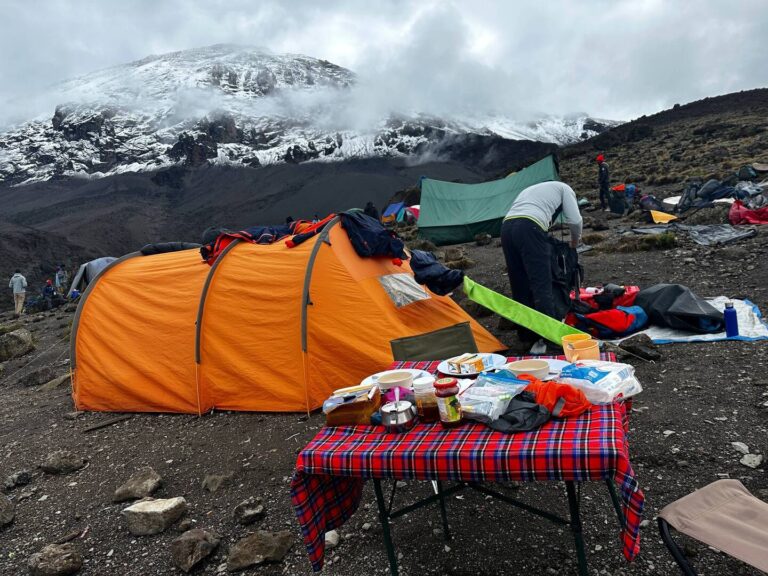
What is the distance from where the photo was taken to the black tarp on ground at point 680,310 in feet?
18.6

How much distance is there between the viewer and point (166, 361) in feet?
19.5

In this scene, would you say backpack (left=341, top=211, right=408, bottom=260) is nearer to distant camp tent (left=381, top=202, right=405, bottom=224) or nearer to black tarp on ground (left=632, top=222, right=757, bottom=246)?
black tarp on ground (left=632, top=222, right=757, bottom=246)

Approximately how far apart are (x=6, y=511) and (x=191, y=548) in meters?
1.97

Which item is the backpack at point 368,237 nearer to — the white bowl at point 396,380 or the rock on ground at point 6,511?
the white bowl at point 396,380

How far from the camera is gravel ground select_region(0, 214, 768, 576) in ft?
9.58

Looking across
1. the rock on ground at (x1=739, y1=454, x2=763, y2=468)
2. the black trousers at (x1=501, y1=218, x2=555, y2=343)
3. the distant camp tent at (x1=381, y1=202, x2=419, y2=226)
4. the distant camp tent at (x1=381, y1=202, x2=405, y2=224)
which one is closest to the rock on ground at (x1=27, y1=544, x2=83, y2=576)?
the rock on ground at (x1=739, y1=454, x2=763, y2=468)

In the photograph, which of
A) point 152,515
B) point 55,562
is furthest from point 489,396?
point 55,562

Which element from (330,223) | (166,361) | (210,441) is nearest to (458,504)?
(210,441)

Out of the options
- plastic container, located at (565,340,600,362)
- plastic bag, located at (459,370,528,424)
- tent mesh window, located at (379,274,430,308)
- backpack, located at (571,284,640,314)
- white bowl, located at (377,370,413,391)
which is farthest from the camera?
backpack, located at (571,284,640,314)

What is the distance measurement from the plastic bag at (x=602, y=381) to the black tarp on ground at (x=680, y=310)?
3942 mm

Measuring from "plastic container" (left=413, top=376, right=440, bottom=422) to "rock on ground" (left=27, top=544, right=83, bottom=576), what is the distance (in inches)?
104

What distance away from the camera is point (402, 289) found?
6016 mm

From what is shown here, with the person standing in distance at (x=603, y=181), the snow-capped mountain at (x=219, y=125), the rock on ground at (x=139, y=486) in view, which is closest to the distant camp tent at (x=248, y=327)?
the rock on ground at (x=139, y=486)

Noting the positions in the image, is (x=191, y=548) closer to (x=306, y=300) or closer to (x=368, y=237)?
(x=306, y=300)
